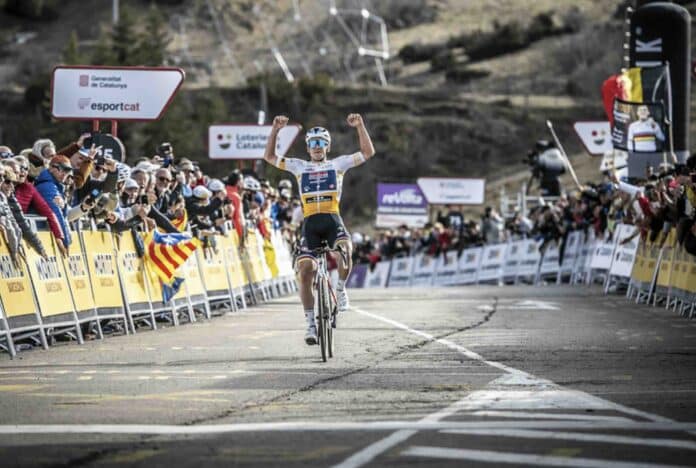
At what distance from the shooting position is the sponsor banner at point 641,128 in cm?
3294

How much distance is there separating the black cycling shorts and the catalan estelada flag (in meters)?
5.84

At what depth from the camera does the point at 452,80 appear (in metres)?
154

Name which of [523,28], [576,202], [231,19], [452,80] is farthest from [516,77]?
[576,202]

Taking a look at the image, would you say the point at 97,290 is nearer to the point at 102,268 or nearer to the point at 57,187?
the point at 102,268

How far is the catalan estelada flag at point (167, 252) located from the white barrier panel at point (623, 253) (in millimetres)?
10484

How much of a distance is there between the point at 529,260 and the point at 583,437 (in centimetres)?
3608

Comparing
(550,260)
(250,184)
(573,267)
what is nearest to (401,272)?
(550,260)

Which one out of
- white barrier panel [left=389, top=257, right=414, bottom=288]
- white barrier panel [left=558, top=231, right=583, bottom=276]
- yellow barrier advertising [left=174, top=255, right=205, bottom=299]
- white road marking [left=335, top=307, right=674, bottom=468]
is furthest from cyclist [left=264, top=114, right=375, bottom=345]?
white barrier panel [left=389, top=257, right=414, bottom=288]

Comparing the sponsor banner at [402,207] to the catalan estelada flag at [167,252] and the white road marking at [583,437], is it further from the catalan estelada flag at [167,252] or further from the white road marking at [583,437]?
the white road marking at [583,437]

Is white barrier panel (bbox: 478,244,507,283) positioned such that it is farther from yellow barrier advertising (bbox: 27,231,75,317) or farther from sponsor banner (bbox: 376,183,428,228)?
yellow barrier advertising (bbox: 27,231,75,317)

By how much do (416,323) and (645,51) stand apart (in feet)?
60.5

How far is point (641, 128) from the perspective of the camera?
108ft

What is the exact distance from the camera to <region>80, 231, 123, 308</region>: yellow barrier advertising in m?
19.4

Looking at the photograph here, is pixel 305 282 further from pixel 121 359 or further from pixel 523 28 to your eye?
pixel 523 28
